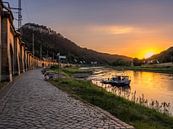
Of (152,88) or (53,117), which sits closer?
(53,117)

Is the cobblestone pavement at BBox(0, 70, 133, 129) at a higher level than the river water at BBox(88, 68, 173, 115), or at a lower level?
higher

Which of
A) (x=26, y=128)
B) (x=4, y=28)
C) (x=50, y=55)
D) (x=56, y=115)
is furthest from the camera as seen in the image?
(x=50, y=55)

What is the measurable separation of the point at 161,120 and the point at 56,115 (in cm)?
484

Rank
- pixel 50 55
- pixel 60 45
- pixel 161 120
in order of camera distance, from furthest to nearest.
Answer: pixel 60 45 → pixel 50 55 → pixel 161 120

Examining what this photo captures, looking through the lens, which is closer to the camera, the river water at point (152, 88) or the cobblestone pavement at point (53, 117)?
the cobblestone pavement at point (53, 117)

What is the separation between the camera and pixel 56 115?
1180cm

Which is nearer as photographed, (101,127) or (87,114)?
(101,127)

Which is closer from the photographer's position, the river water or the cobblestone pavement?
the cobblestone pavement

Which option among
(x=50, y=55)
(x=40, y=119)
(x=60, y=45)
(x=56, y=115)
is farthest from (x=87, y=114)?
(x=60, y=45)

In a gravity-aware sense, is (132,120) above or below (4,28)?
below

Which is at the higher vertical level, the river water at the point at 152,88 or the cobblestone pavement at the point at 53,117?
the cobblestone pavement at the point at 53,117

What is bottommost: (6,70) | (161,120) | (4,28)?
(161,120)

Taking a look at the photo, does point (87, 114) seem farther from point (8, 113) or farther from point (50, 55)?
point (50, 55)

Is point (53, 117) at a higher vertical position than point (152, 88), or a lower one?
higher
